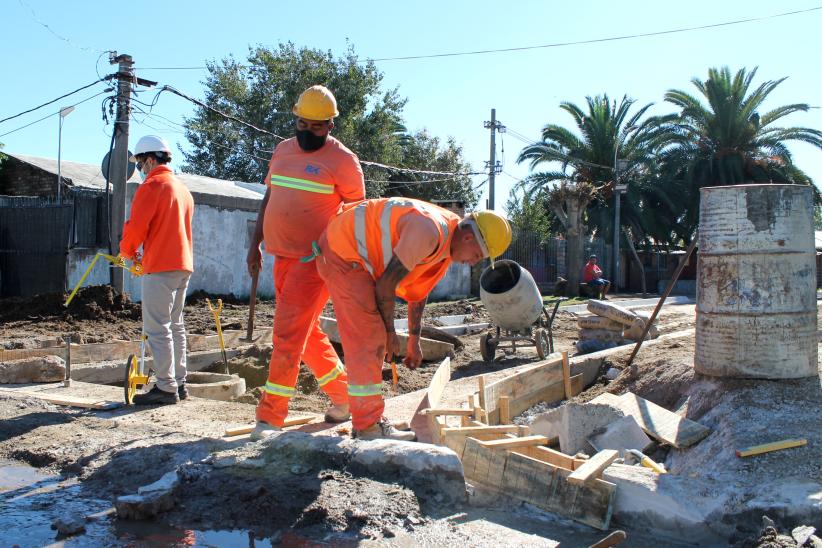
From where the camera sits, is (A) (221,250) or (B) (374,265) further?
(A) (221,250)

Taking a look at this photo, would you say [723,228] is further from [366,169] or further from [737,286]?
[366,169]

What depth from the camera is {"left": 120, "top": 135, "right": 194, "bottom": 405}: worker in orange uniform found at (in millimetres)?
5508

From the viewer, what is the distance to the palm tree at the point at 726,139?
32969 millimetres

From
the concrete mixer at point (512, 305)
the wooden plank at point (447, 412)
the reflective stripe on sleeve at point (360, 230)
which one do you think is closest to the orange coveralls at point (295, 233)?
the reflective stripe on sleeve at point (360, 230)

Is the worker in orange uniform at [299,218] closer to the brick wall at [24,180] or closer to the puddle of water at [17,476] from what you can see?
the puddle of water at [17,476]

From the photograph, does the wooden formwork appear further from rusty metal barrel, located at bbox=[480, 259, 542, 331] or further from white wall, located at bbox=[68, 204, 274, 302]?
white wall, located at bbox=[68, 204, 274, 302]

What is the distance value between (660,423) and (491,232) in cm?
215

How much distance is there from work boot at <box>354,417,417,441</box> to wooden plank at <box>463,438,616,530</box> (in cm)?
43

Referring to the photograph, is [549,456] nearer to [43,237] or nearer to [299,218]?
[299,218]

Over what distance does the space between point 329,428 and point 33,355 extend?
401 centimetres

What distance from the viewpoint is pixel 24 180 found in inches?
882

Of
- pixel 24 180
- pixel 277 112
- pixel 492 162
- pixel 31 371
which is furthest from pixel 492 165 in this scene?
pixel 31 371

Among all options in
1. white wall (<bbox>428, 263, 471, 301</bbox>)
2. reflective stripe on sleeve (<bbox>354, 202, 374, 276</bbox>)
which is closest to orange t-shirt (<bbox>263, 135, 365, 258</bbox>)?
reflective stripe on sleeve (<bbox>354, 202, 374, 276</bbox>)

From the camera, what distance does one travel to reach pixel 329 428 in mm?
4906
